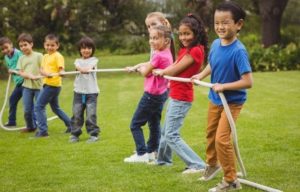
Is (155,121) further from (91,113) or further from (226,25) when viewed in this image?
(226,25)

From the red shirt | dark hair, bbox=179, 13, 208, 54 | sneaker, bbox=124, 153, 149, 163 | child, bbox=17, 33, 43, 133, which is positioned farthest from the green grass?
→ dark hair, bbox=179, 13, 208, 54

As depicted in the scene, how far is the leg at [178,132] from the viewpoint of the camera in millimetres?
6336

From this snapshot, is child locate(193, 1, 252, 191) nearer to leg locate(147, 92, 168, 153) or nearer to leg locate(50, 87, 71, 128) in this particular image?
leg locate(147, 92, 168, 153)

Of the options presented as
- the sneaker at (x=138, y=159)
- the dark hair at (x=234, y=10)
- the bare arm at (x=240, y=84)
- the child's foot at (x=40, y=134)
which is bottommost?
the child's foot at (x=40, y=134)

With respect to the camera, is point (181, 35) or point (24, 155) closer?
point (181, 35)

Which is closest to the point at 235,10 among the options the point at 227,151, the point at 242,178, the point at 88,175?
the point at 227,151

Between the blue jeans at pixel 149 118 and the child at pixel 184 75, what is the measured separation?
1.62 feet

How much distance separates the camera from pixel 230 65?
5488 millimetres

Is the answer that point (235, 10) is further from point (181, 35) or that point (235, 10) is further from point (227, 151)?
point (227, 151)

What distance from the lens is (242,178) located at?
20.1 feet

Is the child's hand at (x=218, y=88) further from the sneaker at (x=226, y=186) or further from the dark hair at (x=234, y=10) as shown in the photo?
the sneaker at (x=226, y=186)

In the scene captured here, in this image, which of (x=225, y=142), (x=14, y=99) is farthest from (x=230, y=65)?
(x=14, y=99)

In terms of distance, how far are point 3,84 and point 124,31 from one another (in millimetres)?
16642

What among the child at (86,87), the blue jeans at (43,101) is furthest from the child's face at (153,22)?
the blue jeans at (43,101)
